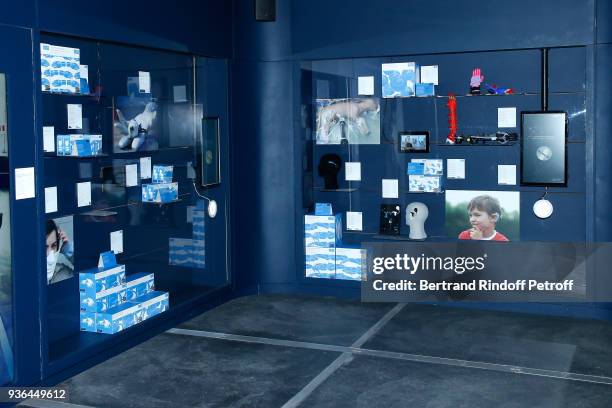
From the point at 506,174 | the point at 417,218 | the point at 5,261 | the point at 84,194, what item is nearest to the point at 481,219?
the point at 506,174

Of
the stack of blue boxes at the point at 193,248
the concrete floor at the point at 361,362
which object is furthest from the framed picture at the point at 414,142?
the stack of blue boxes at the point at 193,248

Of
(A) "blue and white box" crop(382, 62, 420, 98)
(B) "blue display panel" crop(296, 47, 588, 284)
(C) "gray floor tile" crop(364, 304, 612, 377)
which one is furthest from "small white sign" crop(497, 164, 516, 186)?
(C) "gray floor tile" crop(364, 304, 612, 377)

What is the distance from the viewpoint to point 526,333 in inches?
223

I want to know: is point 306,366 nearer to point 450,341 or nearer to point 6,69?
point 450,341

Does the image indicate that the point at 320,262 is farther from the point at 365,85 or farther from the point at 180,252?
the point at 365,85

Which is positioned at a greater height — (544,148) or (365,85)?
(365,85)

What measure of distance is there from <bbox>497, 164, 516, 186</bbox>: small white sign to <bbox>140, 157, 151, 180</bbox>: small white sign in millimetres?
3027

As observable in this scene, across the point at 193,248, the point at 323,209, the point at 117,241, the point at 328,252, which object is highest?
the point at 323,209

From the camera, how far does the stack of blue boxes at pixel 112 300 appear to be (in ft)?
17.1

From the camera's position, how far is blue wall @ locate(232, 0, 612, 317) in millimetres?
5977

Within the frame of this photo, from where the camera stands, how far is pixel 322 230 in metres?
6.91

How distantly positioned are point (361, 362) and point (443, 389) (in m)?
0.69

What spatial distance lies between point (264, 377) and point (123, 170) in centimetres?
206

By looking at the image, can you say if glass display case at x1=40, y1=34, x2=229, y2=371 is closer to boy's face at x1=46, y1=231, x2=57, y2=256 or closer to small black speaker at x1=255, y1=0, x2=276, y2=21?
→ boy's face at x1=46, y1=231, x2=57, y2=256
